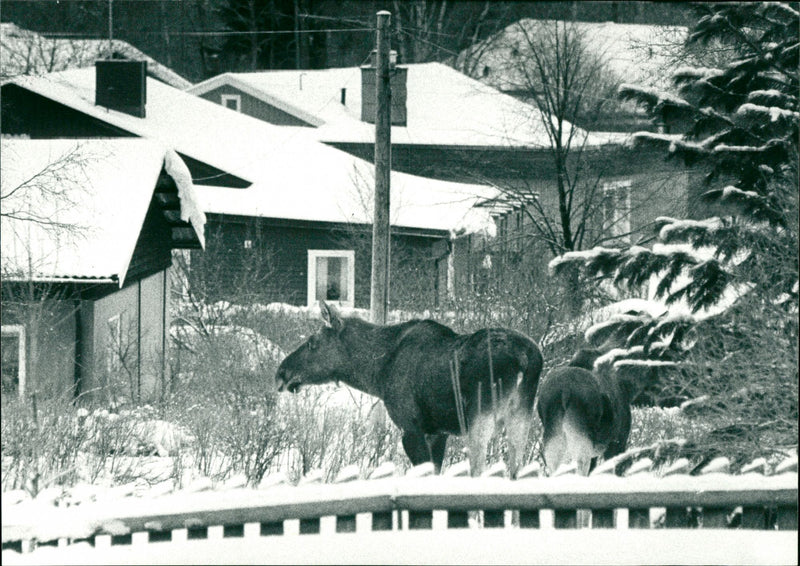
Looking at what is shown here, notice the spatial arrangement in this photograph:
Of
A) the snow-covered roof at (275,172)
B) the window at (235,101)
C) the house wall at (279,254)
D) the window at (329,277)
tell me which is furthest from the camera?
the window at (235,101)

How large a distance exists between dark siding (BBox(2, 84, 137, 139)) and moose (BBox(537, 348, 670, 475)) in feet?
62.6

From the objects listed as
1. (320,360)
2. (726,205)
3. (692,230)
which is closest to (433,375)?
(320,360)

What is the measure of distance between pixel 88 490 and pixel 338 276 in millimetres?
18892

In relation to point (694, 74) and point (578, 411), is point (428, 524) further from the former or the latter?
point (694, 74)

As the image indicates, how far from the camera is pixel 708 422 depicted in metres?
7.77

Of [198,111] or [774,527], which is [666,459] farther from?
[198,111]

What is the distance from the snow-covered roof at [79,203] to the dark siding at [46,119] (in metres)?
8.89

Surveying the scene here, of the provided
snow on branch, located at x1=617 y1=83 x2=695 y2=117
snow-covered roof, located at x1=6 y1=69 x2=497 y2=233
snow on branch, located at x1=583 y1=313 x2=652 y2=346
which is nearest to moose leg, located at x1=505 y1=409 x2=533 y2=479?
snow on branch, located at x1=583 y1=313 x2=652 y2=346

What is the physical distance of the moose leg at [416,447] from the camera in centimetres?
900

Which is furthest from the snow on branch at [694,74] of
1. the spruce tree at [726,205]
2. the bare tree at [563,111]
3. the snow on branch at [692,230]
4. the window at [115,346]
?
the bare tree at [563,111]

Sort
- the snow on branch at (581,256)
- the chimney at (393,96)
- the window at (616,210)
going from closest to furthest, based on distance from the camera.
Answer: the snow on branch at (581,256), the window at (616,210), the chimney at (393,96)

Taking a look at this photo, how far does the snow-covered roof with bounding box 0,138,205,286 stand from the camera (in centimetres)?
1334

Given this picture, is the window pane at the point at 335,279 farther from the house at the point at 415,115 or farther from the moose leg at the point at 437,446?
the moose leg at the point at 437,446

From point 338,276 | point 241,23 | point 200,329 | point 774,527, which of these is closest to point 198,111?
point 338,276
